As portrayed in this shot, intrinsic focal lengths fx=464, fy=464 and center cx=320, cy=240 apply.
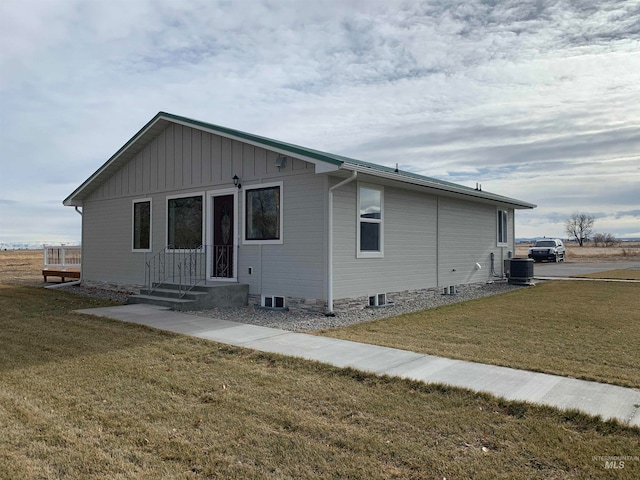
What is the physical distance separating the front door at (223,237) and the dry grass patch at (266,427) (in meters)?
5.65

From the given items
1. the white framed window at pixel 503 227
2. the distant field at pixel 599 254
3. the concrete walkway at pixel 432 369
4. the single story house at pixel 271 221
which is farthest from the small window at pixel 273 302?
the distant field at pixel 599 254

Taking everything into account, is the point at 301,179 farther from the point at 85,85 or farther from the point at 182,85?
the point at 85,85

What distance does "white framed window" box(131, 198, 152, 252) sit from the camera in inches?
525

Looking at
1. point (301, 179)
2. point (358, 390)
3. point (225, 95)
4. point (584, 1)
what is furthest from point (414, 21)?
point (358, 390)

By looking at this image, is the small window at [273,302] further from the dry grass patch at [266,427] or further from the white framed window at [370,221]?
the dry grass patch at [266,427]

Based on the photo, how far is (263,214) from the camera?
1048 centimetres

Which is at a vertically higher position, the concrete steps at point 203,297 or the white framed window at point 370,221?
the white framed window at point 370,221

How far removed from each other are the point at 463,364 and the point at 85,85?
473 inches

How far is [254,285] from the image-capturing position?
10.6 meters

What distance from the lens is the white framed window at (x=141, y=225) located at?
13328mm

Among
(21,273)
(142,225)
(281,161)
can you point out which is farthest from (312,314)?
(21,273)

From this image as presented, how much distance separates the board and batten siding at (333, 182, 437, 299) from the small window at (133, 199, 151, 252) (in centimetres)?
641

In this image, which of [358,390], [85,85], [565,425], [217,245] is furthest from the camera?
[85,85]

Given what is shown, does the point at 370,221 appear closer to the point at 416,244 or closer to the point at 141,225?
the point at 416,244
